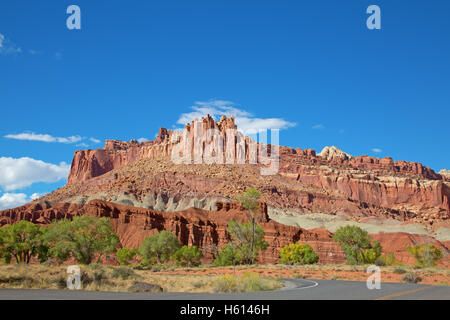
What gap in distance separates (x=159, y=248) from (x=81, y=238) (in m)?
33.7

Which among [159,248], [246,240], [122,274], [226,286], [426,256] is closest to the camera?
[226,286]

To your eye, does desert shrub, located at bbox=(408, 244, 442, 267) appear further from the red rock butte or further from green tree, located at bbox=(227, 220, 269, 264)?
green tree, located at bbox=(227, 220, 269, 264)

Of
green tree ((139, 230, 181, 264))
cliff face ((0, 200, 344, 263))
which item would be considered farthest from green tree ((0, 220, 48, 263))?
cliff face ((0, 200, 344, 263))

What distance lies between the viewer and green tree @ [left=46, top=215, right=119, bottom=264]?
44.3m

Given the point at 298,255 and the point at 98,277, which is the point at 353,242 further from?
the point at 98,277

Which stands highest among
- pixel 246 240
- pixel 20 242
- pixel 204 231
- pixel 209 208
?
pixel 209 208

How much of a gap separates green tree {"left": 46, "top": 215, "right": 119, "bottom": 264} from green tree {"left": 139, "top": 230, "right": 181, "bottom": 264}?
30152mm

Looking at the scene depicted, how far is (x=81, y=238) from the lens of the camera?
4431 centimetres

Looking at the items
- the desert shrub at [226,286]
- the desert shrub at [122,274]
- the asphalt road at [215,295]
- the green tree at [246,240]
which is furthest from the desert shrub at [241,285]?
the green tree at [246,240]

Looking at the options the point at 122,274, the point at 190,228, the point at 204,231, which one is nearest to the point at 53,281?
the point at 122,274

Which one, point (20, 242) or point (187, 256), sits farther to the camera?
point (187, 256)

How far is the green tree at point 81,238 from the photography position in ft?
145

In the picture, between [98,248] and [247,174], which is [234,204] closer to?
[247,174]
